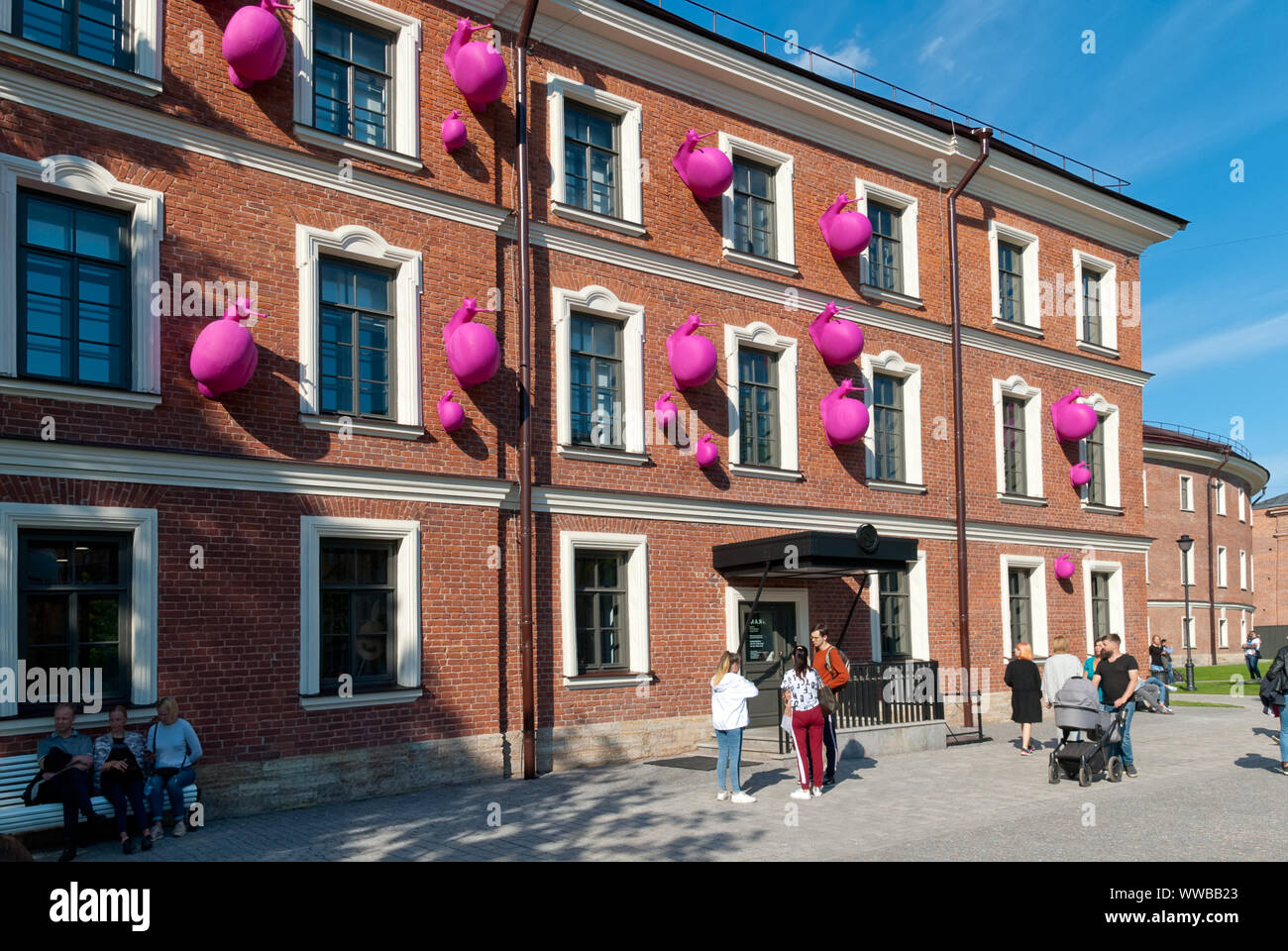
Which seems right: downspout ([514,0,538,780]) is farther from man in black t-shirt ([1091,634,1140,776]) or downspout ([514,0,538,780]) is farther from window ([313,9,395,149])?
man in black t-shirt ([1091,634,1140,776])

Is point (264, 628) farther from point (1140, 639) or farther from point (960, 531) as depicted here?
point (1140, 639)

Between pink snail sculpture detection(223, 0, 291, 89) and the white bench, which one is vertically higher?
pink snail sculpture detection(223, 0, 291, 89)

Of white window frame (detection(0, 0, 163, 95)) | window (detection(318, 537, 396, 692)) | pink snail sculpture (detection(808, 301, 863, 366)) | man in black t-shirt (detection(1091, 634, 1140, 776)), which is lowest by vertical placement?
man in black t-shirt (detection(1091, 634, 1140, 776))

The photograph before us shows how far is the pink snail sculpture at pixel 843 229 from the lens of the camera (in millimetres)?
19516

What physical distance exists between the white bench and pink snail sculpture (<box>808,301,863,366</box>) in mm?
13036

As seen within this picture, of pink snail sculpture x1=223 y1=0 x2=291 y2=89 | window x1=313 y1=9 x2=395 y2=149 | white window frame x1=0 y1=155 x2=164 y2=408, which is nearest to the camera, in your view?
white window frame x1=0 y1=155 x2=164 y2=408

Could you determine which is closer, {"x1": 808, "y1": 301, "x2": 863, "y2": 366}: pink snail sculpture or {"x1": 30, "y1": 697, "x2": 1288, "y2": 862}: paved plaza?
{"x1": 30, "y1": 697, "x2": 1288, "y2": 862}: paved plaza

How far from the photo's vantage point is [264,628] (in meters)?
12.8

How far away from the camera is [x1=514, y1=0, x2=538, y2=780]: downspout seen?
14922mm

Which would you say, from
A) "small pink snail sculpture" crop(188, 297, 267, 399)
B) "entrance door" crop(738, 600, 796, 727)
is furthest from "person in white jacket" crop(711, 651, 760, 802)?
"small pink snail sculpture" crop(188, 297, 267, 399)

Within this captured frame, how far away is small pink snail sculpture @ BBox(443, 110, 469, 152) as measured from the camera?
49.2 ft

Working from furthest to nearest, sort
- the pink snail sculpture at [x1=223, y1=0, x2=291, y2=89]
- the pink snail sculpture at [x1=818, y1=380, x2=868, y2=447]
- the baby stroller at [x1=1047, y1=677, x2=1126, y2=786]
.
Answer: the pink snail sculpture at [x1=818, y1=380, x2=868, y2=447] → the baby stroller at [x1=1047, y1=677, x2=1126, y2=786] → the pink snail sculpture at [x1=223, y1=0, x2=291, y2=89]

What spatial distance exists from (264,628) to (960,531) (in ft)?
44.4
